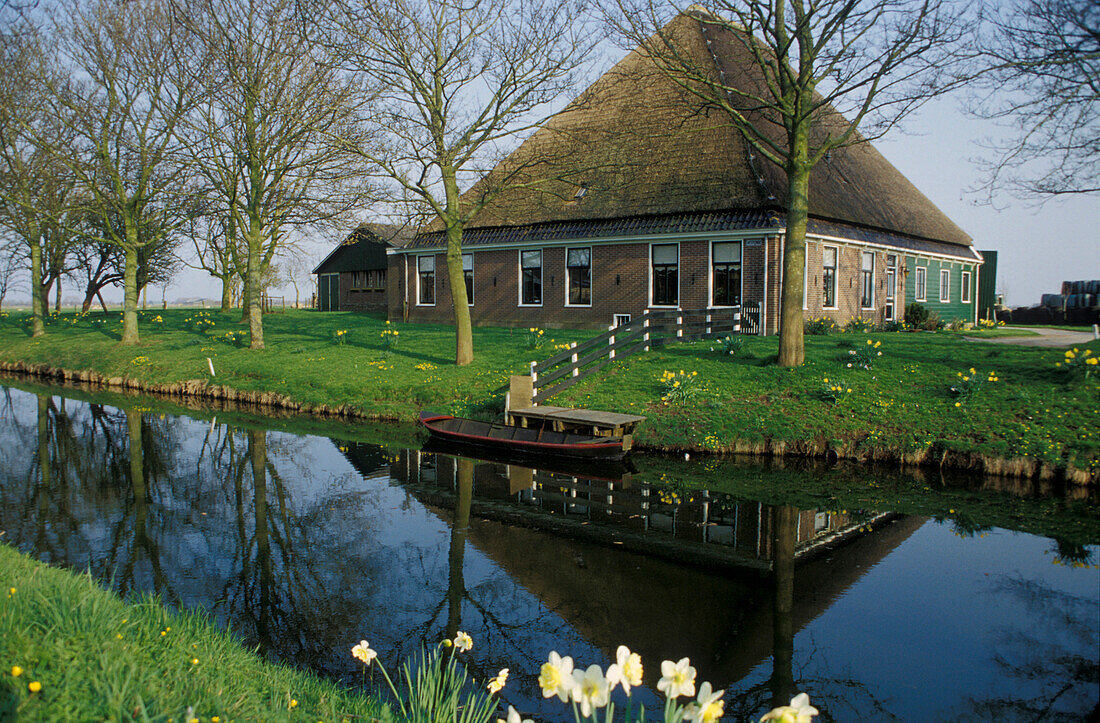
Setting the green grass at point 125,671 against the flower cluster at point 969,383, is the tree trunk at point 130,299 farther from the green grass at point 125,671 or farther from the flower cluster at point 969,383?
the flower cluster at point 969,383

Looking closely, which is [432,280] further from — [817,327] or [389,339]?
[817,327]

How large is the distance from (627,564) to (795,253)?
962 centimetres

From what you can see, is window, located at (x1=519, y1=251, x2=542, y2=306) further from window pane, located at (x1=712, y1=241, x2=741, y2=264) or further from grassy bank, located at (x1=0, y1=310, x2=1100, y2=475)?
window pane, located at (x1=712, y1=241, x2=741, y2=264)

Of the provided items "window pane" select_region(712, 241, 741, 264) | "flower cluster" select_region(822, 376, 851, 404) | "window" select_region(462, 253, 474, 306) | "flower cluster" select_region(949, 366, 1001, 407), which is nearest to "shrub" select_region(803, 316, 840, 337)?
"window pane" select_region(712, 241, 741, 264)

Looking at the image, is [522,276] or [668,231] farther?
[522,276]

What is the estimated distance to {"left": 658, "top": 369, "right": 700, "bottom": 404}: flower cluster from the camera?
51.0 feet

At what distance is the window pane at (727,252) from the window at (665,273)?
1.24m

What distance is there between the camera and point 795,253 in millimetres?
15820

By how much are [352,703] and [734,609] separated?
395 centimetres

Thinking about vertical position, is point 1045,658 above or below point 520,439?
below

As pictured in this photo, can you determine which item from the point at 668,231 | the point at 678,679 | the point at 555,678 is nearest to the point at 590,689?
the point at 555,678

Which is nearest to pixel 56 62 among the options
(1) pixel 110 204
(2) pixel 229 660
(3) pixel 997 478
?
(1) pixel 110 204

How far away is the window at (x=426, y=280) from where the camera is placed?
102 feet

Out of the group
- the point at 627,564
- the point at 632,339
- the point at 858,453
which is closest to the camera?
the point at 627,564
